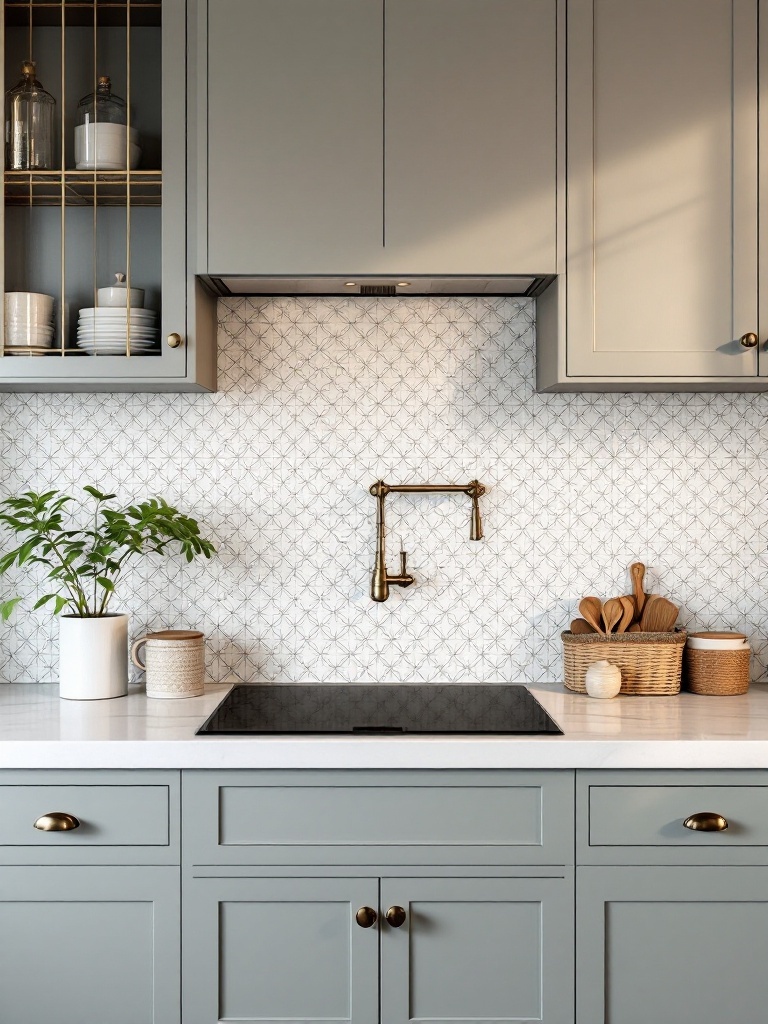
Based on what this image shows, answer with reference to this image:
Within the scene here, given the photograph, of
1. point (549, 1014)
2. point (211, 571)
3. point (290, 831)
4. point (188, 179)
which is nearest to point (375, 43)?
point (188, 179)

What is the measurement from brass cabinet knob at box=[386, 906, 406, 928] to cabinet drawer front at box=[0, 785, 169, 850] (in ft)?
1.47

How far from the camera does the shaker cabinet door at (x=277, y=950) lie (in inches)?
68.8

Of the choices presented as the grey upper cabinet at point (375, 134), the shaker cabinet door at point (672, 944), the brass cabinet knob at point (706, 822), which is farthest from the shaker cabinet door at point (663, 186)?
the shaker cabinet door at point (672, 944)

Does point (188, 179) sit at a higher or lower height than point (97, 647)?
higher

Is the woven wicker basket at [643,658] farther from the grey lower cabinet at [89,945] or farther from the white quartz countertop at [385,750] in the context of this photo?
the grey lower cabinet at [89,945]

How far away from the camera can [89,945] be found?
1.75 meters

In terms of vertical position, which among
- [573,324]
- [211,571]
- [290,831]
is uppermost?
[573,324]

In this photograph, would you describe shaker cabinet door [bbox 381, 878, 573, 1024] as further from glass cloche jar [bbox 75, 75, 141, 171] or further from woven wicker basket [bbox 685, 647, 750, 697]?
glass cloche jar [bbox 75, 75, 141, 171]

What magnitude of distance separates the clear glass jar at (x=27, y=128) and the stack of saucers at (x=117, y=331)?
0.37 meters

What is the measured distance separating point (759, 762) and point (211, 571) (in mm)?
1356

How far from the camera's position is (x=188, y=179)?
204 centimetres

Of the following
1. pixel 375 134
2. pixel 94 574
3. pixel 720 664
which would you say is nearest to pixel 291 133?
pixel 375 134

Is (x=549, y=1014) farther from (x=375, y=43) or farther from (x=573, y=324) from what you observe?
(x=375, y=43)

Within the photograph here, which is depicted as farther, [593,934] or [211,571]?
[211,571]
